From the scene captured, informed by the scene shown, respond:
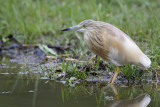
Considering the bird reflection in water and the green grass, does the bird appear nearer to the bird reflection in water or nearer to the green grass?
the bird reflection in water

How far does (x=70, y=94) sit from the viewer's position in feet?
12.5

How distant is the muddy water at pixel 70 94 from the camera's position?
11.2 ft

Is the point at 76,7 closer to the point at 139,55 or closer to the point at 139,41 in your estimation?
the point at 139,41

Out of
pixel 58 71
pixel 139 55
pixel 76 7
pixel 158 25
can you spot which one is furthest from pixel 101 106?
pixel 76 7

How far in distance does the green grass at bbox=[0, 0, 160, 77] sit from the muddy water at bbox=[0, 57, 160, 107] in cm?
132

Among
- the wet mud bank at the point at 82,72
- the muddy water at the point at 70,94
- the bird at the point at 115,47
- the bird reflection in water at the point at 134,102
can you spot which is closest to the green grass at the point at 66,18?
the wet mud bank at the point at 82,72

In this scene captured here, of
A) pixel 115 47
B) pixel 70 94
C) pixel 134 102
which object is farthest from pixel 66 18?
pixel 134 102

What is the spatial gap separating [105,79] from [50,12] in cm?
390

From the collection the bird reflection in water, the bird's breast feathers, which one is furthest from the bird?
the bird reflection in water

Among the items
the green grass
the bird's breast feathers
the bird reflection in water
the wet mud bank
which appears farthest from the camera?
the green grass

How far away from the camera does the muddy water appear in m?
3.41

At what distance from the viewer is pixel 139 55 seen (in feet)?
13.8

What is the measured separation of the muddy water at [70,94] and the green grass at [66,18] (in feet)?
4.34

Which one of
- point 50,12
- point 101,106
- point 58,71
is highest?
point 50,12
